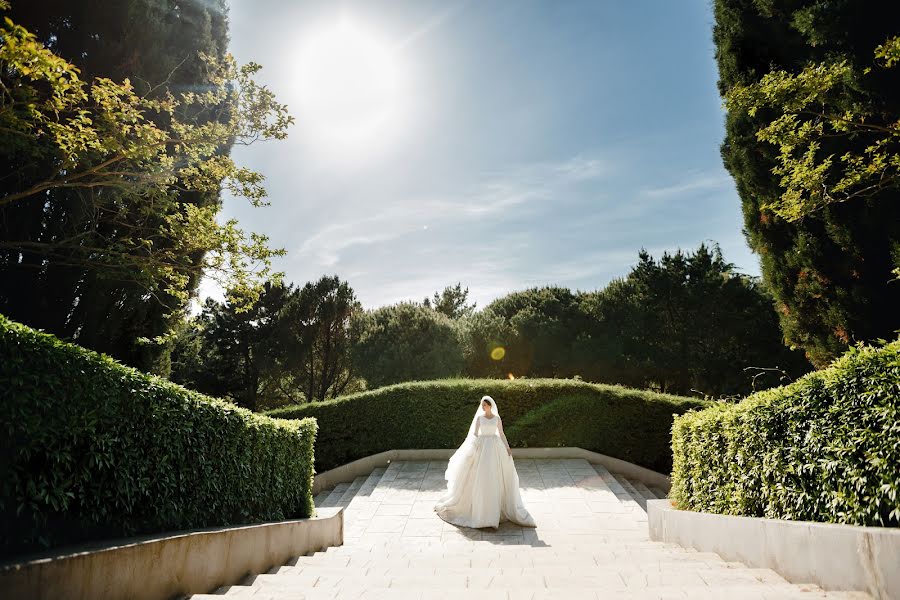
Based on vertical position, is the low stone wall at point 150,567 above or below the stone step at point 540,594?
above

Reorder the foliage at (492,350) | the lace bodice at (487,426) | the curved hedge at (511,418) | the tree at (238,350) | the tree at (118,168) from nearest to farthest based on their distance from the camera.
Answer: the tree at (118,168)
the lace bodice at (487,426)
the curved hedge at (511,418)
the tree at (238,350)
the foliage at (492,350)

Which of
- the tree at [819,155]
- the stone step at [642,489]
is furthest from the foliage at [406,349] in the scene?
the tree at [819,155]

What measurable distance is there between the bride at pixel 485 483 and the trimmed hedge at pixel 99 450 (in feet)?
15.9

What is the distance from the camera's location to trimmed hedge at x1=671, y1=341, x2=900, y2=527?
3297 millimetres

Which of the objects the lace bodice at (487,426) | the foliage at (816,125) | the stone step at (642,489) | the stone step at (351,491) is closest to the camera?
the foliage at (816,125)

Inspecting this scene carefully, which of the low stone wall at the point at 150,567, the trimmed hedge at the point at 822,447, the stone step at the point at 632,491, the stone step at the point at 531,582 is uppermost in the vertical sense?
the trimmed hedge at the point at 822,447

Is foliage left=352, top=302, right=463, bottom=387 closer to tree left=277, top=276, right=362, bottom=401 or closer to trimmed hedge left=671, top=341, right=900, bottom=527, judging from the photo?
tree left=277, top=276, right=362, bottom=401

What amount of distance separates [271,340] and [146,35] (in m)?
23.5

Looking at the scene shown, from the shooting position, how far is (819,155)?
1112 cm

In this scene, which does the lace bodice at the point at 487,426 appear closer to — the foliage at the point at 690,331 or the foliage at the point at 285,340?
the foliage at the point at 690,331

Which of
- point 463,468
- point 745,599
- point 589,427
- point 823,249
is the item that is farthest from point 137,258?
point 823,249

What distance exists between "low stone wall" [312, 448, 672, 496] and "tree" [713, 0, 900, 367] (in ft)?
17.0

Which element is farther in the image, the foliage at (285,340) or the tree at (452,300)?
the tree at (452,300)

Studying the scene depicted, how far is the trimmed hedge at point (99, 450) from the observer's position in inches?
117
